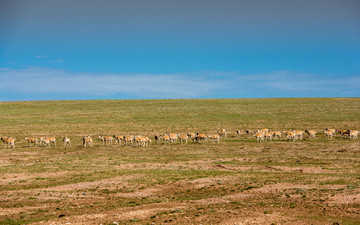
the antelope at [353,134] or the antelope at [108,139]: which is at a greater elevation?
the antelope at [353,134]

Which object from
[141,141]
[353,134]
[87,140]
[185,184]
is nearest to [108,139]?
[87,140]

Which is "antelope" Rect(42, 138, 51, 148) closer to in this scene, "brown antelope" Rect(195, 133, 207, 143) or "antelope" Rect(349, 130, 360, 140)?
"brown antelope" Rect(195, 133, 207, 143)

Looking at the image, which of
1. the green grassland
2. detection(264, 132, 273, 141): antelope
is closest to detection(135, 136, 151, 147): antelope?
the green grassland

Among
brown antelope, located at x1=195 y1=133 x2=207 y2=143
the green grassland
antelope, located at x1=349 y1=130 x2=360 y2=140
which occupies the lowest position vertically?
the green grassland

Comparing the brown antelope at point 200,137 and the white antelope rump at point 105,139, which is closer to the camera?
the white antelope rump at point 105,139

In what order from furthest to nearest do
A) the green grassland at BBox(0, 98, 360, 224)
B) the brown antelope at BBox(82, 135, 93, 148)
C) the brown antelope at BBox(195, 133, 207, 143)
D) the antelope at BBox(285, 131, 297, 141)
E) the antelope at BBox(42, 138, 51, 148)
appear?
the brown antelope at BBox(195, 133, 207, 143) → the antelope at BBox(285, 131, 297, 141) → the antelope at BBox(42, 138, 51, 148) → the brown antelope at BBox(82, 135, 93, 148) → the green grassland at BBox(0, 98, 360, 224)

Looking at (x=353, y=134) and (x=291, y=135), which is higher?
(x=353, y=134)

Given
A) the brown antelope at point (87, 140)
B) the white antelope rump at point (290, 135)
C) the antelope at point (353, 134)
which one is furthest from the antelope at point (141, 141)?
the antelope at point (353, 134)

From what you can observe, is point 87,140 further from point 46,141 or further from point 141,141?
point 141,141

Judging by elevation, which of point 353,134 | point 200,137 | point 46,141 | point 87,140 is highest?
point 353,134

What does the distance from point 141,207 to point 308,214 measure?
722 centimetres

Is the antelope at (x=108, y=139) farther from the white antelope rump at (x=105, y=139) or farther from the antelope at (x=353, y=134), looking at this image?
the antelope at (x=353, y=134)

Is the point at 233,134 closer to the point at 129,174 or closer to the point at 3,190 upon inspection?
the point at 129,174

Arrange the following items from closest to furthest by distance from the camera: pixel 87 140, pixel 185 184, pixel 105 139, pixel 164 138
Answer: pixel 185 184 < pixel 87 140 < pixel 164 138 < pixel 105 139
